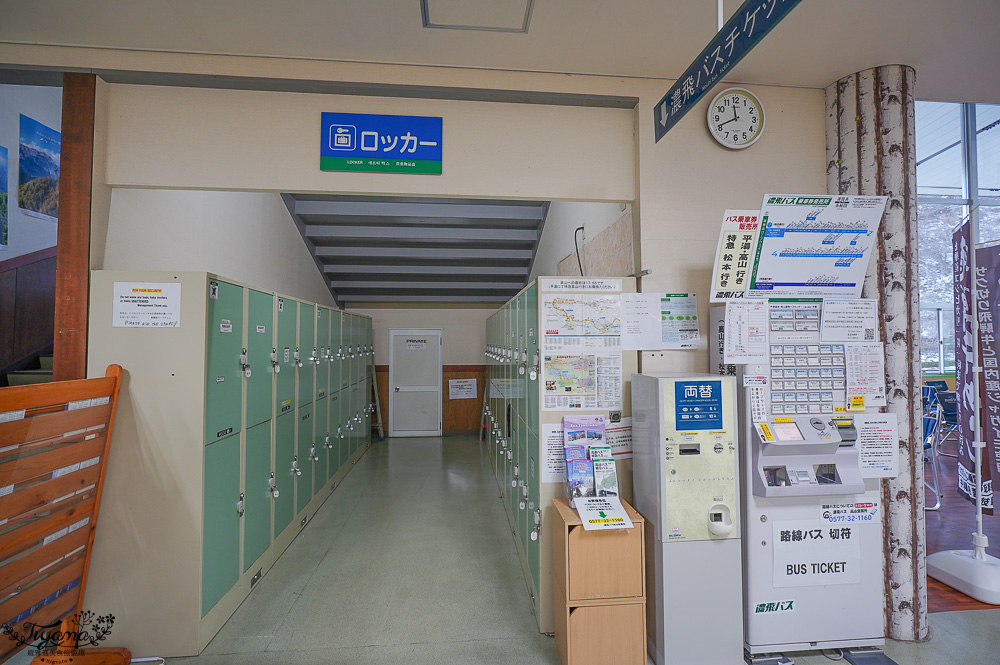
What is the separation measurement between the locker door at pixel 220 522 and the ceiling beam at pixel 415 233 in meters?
3.47

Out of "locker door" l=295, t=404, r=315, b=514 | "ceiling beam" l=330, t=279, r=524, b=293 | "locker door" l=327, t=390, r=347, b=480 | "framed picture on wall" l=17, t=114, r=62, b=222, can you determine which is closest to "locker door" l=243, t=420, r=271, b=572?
"locker door" l=295, t=404, r=315, b=514

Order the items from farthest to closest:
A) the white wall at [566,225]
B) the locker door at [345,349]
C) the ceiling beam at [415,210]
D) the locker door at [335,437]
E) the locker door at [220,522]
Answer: the ceiling beam at [415,210]
the locker door at [345,349]
the locker door at [335,437]
the white wall at [566,225]
the locker door at [220,522]

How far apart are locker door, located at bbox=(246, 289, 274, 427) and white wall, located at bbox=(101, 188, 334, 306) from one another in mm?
626

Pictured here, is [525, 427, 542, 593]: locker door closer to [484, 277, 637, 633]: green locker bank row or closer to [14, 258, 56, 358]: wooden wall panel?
[484, 277, 637, 633]: green locker bank row

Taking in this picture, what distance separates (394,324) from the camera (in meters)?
7.34

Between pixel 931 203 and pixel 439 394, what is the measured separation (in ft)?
24.0

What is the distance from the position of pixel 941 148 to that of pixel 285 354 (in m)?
8.29

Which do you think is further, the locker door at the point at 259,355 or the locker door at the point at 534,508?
the locker door at the point at 259,355

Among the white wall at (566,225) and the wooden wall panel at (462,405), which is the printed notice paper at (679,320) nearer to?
the white wall at (566,225)

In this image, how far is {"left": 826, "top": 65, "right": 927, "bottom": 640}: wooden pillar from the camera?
2.38 meters

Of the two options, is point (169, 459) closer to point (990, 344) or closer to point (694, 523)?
point (694, 523)

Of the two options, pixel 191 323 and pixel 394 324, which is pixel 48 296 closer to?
pixel 191 323

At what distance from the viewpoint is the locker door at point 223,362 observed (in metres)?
2.27

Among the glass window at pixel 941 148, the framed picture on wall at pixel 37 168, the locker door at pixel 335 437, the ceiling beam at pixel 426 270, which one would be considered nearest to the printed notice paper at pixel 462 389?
the ceiling beam at pixel 426 270
